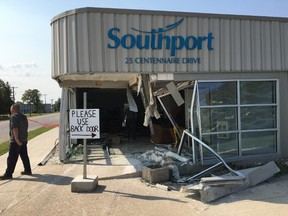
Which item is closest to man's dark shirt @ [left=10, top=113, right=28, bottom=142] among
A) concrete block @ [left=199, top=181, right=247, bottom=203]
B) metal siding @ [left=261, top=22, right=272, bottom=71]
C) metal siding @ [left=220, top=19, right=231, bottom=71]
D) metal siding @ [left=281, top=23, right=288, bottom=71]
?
concrete block @ [left=199, top=181, right=247, bottom=203]

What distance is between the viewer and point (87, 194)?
25.1ft

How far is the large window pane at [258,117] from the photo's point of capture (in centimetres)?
1075

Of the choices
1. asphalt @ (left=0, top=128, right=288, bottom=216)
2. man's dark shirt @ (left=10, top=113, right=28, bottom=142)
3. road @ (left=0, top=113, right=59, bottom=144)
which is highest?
man's dark shirt @ (left=10, top=113, right=28, bottom=142)

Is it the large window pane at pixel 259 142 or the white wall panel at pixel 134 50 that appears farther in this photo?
the large window pane at pixel 259 142

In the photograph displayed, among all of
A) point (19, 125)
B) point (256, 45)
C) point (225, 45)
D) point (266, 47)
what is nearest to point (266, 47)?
point (266, 47)

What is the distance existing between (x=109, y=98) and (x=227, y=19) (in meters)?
13.1

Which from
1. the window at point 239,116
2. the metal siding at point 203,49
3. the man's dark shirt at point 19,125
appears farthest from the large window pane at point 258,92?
the man's dark shirt at point 19,125

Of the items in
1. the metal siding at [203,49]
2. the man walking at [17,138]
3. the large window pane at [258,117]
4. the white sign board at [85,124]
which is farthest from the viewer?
the large window pane at [258,117]

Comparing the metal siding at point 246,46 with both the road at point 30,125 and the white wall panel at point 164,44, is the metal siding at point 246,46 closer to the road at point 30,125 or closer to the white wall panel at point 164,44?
the white wall panel at point 164,44

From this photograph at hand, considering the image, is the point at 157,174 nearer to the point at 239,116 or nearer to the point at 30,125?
the point at 239,116

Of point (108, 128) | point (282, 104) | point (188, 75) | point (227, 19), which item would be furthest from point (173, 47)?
point (108, 128)

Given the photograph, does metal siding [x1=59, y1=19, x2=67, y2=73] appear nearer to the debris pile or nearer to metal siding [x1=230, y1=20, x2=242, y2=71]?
the debris pile

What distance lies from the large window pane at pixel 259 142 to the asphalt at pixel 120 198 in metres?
2.21

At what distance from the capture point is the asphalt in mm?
6574
